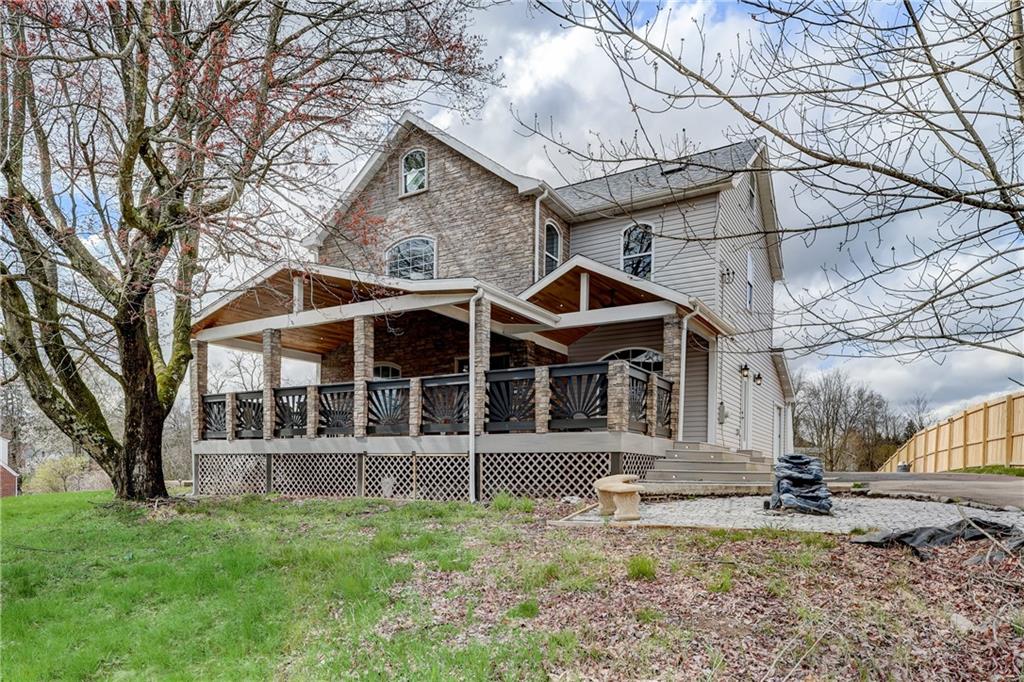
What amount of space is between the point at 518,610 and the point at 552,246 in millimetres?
11293

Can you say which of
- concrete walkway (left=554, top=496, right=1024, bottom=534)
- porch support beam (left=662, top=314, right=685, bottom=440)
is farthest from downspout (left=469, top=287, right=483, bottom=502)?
porch support beam (left=662, top=314, right=685, bottom=440)

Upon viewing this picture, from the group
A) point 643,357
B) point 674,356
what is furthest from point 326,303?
point 674,356

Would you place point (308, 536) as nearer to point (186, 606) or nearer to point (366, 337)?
point (186, 606)

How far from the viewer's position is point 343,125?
9.29m

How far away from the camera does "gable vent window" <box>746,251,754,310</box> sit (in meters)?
16.0

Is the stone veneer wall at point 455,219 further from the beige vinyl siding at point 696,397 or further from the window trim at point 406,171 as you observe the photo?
the beige vinyl siding at point 696,397

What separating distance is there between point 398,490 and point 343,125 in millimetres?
6000

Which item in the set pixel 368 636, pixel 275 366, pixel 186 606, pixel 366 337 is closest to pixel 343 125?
pixel 366 337

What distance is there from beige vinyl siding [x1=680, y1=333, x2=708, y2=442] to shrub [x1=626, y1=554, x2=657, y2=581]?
28.2 ft

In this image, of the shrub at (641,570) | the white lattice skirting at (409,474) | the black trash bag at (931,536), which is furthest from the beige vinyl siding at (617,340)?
the shrub at (641,570)

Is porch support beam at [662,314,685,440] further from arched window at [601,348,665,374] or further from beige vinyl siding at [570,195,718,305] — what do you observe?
beige vinyl siding at [570,195,718,305]

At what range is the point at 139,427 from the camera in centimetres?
1009

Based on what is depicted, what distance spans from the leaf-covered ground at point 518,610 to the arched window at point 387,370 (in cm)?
931

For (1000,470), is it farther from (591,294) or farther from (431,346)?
(431,346)
